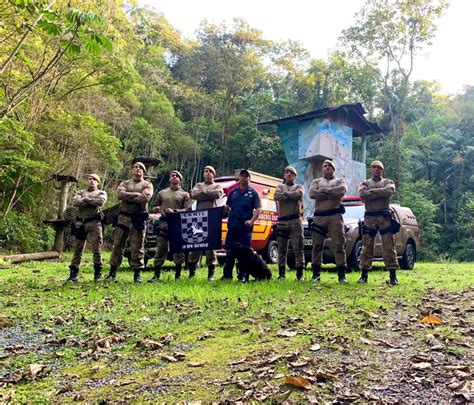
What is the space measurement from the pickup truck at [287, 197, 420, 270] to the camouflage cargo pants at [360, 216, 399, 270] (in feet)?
5.41

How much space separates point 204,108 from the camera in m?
33.0

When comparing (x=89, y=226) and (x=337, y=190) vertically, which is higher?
(x=337, y=190)

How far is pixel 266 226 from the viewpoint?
12.1 m

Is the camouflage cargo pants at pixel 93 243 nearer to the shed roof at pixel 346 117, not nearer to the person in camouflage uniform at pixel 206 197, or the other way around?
the person in camouflage uniform at pixel 206 197

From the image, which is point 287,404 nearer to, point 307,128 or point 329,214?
point 329,214

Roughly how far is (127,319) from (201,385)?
2.00 metres

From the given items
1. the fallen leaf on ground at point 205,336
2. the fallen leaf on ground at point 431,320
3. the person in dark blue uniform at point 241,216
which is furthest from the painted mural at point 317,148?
the fallen leaf on ground at point 205,336

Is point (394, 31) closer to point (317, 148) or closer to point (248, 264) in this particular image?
point (317, 148)

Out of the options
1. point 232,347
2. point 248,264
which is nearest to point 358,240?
point 248,264

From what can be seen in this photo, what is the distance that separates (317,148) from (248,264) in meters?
17.2

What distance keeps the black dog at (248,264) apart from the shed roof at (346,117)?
17.3m

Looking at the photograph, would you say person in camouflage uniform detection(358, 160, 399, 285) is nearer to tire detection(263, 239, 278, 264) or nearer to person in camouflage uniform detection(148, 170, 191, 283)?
person in camouflage uniform detection(148, 170, 191, 283)

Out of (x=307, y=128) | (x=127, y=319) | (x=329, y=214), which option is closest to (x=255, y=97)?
(x=307, y=128)

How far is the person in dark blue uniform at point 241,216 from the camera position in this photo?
7.32 metres
